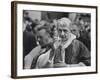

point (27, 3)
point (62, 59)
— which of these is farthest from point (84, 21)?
point (27, 3)

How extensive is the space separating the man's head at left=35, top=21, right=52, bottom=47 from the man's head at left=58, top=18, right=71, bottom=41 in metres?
0.09

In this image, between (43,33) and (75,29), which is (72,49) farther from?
(43,33)

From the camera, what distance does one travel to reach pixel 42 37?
183 cm

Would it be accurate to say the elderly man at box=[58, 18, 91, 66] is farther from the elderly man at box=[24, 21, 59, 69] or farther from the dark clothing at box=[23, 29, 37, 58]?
the dark clothing at box=[23, 29, 37, 58]

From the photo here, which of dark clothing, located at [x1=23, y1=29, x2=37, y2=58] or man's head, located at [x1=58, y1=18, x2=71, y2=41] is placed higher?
man's head, located at [x1=58, y1=18, x2=71, y2=41]

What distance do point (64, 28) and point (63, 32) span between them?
3 centimetres

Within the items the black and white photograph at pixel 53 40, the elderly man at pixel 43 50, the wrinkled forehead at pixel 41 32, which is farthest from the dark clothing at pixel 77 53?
the wrinkled forehead at pixel 41 32

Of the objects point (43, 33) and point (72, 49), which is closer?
point (43, 33)

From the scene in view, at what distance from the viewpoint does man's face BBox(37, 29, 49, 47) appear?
182 centimetres

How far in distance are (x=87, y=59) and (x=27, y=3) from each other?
2.17 feet

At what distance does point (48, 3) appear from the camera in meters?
1.83

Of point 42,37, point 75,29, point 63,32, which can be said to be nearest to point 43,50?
point 42,37

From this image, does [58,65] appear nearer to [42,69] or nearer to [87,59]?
[42,69]

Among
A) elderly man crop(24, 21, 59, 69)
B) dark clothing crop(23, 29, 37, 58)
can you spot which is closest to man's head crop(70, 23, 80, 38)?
elderly man crop(24, 21, 59, 69)
